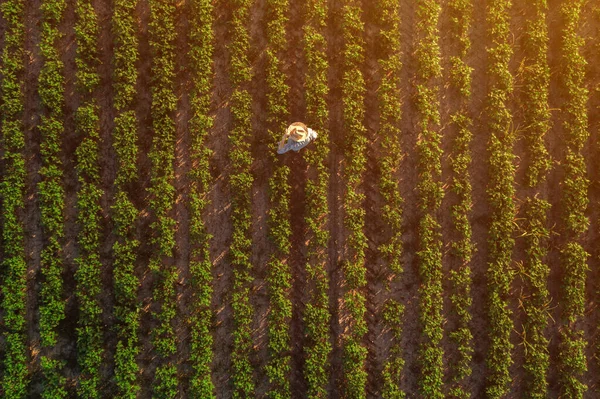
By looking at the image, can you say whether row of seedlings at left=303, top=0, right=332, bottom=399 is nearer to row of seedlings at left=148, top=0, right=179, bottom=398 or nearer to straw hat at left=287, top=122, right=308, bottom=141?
straw hat at left=287, top=122, right=308, bottom=141

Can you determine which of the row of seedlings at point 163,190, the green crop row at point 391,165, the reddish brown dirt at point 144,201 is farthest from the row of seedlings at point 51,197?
the green crop row at point 391,165

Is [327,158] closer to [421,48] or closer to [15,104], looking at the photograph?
[421,48]

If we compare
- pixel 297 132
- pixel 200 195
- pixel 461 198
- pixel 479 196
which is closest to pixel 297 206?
pixel 297 132

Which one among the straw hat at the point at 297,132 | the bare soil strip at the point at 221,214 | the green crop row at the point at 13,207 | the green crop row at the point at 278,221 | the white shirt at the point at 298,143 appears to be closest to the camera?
the straw hat at the point at 297,132

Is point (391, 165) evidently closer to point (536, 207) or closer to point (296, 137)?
point (296, 137)

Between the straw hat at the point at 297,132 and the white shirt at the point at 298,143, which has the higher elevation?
the straw hat at the point at 297,132

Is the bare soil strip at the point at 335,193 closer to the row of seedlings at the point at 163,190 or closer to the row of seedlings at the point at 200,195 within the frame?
the row of seedlings at the point at 200,195

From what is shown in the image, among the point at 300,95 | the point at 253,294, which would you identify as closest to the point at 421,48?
the point at 300,95
